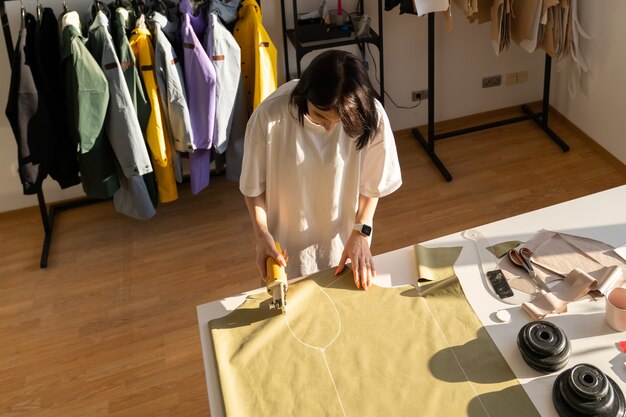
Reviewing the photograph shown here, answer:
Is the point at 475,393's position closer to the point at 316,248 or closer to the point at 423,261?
the point at 423,261

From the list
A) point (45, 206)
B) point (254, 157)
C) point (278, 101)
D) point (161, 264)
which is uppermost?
point (278, 101)

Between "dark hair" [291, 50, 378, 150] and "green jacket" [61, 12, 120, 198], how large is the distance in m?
1.61

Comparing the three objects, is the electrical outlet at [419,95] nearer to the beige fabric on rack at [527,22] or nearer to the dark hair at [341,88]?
the beige fabric on rack at [527,22]

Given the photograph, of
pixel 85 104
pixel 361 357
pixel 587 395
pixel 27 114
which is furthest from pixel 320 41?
pixel 587 395

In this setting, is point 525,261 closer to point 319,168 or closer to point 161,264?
point 319,168

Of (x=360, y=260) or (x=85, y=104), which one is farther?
(x=85, y=104)

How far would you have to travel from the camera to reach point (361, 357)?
170 cm

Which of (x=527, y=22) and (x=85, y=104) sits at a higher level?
(x=527, y=22)

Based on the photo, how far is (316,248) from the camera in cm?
220

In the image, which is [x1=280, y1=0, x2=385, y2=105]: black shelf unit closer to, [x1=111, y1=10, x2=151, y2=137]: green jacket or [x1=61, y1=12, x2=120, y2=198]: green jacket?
[x1=111, y1=10, x2=151, y2=137]: green jacket

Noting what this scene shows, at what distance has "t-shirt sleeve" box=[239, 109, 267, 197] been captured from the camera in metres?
1.91

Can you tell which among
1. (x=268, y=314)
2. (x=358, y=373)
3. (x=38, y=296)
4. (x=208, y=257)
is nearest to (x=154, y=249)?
(x=208, y=257)

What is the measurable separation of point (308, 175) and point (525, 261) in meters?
0.66

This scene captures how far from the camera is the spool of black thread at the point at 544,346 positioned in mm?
1614
